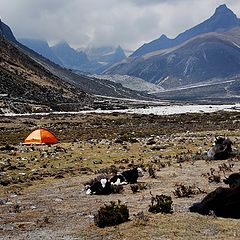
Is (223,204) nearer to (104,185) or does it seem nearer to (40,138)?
(104,185)

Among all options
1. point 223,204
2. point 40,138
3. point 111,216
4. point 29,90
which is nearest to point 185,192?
point 223,204

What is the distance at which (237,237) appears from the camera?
12320mm

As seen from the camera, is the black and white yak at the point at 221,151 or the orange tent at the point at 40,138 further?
the orange tent at the point at 40,138

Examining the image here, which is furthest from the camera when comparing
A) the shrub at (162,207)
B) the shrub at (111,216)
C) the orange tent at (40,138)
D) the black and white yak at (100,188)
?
the orange tent at (40,138)

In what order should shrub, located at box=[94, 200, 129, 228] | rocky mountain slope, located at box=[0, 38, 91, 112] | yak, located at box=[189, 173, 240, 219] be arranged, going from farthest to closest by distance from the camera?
rocky mountain slope, located at box=[0, 38, 91, 112] → yak, located at box=[189, 173, 240, 219] → shrub, located at box=[94, 200, 129, 228]

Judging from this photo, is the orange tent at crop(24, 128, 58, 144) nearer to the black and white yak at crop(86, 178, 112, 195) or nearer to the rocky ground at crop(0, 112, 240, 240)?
the rocky ground at crop(0, 112, 240, 240)

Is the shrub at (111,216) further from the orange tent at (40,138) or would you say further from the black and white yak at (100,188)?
the orange tent at (40,138)

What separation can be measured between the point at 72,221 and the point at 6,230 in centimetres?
221

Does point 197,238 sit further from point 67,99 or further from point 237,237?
point 67,99

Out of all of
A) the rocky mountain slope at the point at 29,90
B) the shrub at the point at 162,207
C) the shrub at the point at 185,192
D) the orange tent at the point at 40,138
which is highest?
the rocky mountain slope at the point at 29,90

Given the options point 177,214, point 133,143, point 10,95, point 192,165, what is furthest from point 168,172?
point 10,95

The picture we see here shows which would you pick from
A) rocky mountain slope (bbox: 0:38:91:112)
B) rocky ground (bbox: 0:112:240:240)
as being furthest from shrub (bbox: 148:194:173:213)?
rocky mountain slope (bbox: 0:38:91:112)

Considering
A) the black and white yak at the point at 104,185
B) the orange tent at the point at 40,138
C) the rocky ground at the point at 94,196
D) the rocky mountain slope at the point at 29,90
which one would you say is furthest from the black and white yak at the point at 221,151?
the rocky mountain slope at the point at 29,90

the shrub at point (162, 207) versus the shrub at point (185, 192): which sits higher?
the shrub at point (162, 207)
